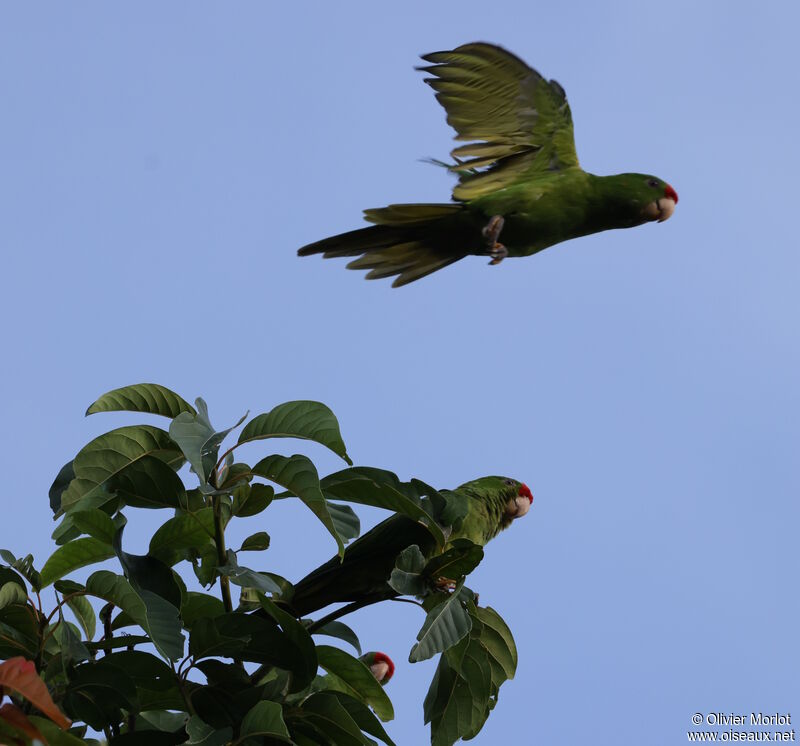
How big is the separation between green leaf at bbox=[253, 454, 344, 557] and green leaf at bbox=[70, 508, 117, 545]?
1.03ft

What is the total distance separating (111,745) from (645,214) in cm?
277

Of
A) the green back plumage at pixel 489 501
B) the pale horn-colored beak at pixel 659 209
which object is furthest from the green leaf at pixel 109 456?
the pale horn-colored beak at pixel 659 209

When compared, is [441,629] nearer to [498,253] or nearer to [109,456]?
[109,456]

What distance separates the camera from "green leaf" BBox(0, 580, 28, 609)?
1944mm

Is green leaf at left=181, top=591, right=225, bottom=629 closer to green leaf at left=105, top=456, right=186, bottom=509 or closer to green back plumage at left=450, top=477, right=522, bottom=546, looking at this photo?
green leaf at left=105, top=456, right=186, bottom=509

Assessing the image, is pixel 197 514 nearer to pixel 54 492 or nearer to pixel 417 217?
pixel 54 492

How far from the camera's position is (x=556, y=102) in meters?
3.81

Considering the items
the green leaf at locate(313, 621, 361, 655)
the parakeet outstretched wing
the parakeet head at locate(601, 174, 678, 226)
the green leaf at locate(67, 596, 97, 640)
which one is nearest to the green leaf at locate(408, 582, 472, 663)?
the green leaf at locate(313, 621, 361, 655)

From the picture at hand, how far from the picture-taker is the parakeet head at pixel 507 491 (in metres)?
3.46

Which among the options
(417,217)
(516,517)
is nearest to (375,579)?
(516,517)

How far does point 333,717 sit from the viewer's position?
209cm

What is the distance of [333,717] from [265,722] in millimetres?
211

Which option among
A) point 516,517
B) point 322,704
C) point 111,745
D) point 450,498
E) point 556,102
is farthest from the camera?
point 556,102

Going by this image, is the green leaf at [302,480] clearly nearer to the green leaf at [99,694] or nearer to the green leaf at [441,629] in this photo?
the green leaf at [441,629]
